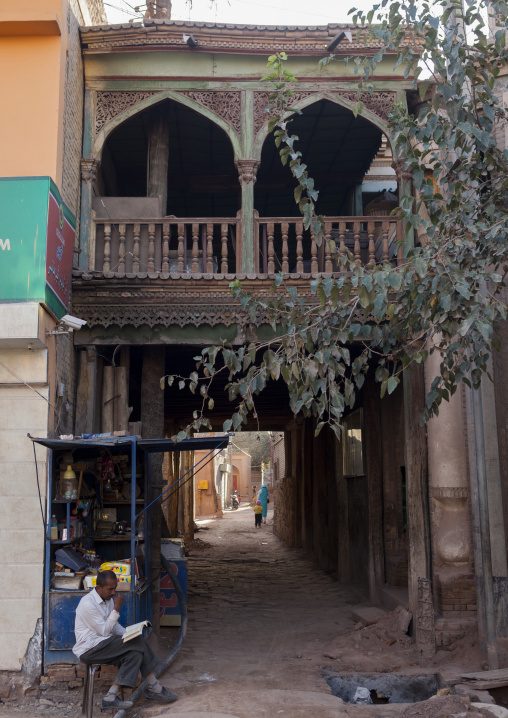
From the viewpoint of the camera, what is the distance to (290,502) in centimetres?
2094

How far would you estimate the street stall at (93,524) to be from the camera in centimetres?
682

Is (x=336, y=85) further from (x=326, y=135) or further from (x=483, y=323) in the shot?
(x=483, y=323)

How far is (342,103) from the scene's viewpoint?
9.14 m

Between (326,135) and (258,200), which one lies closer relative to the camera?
(326,135)

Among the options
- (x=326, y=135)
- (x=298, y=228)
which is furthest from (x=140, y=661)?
(x=326, y=135)

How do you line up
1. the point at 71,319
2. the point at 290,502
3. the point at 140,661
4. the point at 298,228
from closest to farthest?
the point at 140,661
the point at 71,319
the point at 298,228
the point at 290,502

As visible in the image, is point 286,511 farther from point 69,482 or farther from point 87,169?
point 69,482

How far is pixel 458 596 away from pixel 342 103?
621 cm

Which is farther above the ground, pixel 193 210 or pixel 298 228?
pixel 193 210

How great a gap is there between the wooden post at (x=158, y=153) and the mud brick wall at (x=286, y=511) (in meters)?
12.2

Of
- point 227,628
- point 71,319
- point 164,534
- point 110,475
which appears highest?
point 71,319

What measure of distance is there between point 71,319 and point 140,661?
3.38 metres

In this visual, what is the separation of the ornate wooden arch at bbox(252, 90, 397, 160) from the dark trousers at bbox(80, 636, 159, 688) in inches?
232

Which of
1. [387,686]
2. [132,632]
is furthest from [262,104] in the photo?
[387,686]
